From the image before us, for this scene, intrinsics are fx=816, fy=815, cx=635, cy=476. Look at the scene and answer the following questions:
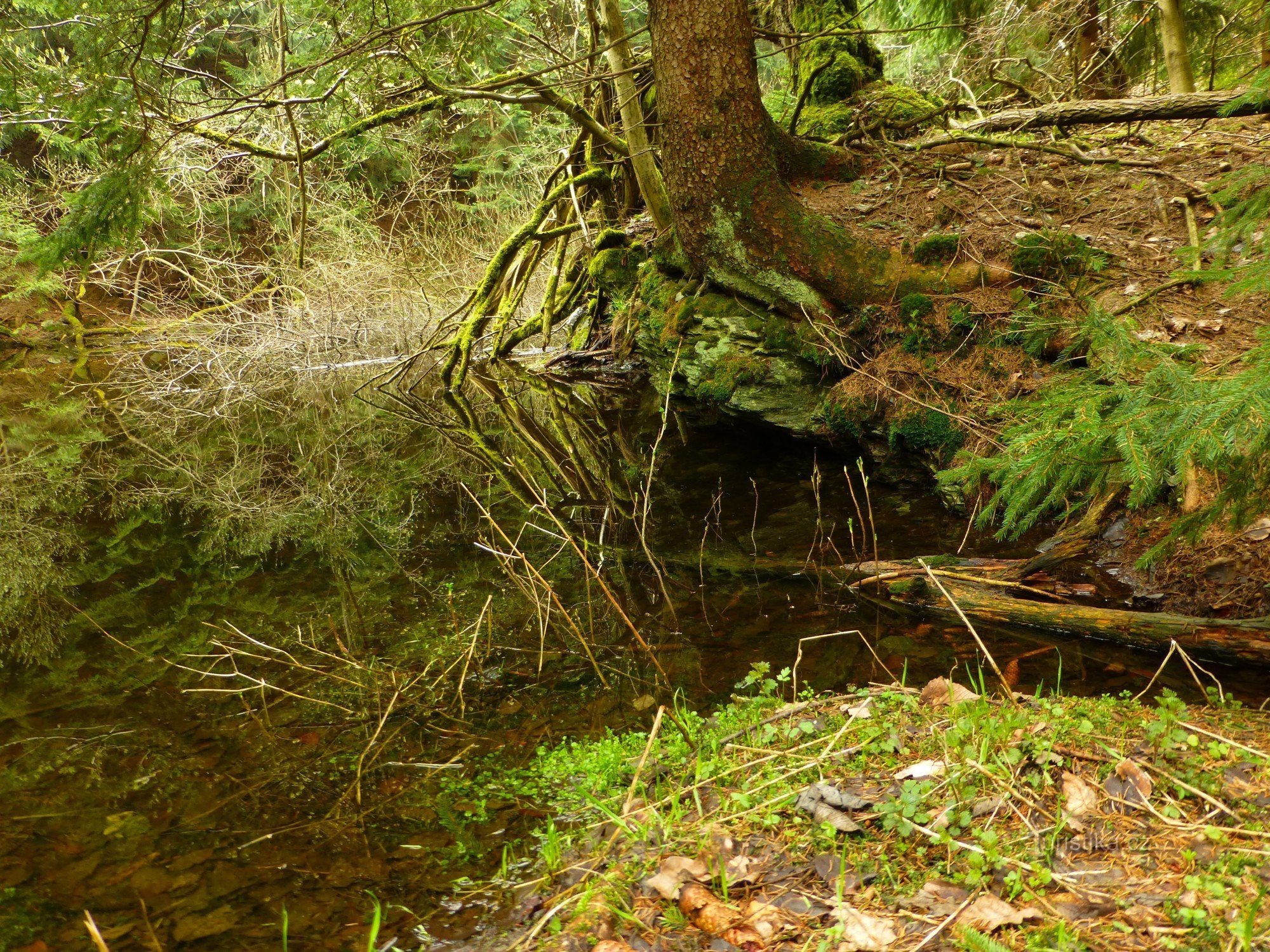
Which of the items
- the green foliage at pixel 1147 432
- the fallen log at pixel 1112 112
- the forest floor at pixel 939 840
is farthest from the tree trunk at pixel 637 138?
the forest floor at pixel 939 840

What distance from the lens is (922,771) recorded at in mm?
2379

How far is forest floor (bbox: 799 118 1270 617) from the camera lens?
3914mm

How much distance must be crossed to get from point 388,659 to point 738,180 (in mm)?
4548

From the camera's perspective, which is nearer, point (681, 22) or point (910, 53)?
point (681, 22)

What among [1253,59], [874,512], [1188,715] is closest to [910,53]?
[1253,59]

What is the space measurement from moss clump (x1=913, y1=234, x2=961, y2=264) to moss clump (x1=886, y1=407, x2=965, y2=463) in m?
1.35

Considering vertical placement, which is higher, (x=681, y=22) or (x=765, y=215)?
(x=681, y=22)

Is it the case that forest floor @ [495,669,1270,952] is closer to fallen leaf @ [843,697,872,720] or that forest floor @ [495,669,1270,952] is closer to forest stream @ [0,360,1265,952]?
fallen leaf @ [843,697,872,720]

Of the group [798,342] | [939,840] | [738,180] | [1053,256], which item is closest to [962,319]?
[1053,256]

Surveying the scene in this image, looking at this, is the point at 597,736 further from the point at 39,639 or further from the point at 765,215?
the point at 765,215

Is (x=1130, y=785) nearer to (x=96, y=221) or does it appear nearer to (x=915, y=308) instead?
(x=915, y=308)

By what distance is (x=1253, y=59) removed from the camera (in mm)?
9914

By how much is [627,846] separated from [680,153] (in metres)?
5.53

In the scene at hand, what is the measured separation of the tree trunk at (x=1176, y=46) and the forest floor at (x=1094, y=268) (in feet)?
2.66
